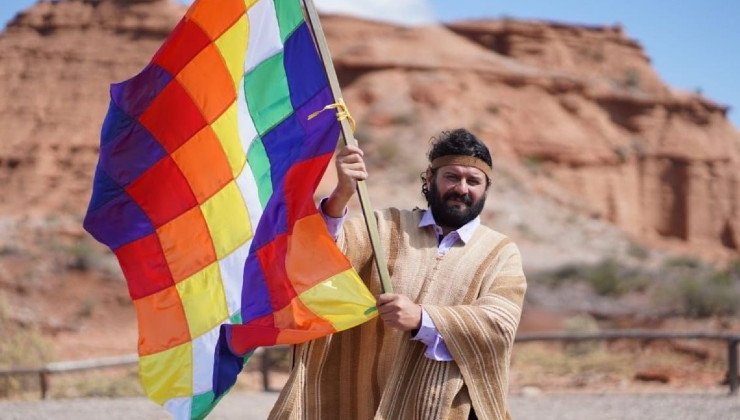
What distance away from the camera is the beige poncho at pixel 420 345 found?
345 cm

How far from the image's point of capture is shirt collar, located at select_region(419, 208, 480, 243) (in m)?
3.68

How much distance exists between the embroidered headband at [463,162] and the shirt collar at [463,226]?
0.20 meters

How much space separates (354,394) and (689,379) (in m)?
9.57

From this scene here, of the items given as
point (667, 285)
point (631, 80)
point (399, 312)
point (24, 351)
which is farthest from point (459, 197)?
point (631, 80)

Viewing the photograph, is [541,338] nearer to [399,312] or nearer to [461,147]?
[461,147]

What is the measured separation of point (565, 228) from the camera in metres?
37.3

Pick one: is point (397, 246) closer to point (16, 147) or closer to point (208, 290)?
point (208, 290)

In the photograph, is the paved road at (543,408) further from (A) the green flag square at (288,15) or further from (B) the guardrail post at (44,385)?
(A) the green flag square at (288,15)

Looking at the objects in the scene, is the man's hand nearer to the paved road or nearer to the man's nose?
the man's nose

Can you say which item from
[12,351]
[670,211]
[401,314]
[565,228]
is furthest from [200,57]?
[670,211]

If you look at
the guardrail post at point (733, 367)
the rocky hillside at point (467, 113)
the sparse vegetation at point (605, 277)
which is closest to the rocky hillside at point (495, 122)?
the rocky hillside at point (467, 113)

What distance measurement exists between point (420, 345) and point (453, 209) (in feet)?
1.79

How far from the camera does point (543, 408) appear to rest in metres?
9.87

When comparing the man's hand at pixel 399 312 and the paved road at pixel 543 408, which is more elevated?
the man's hand at pixel 399 312
